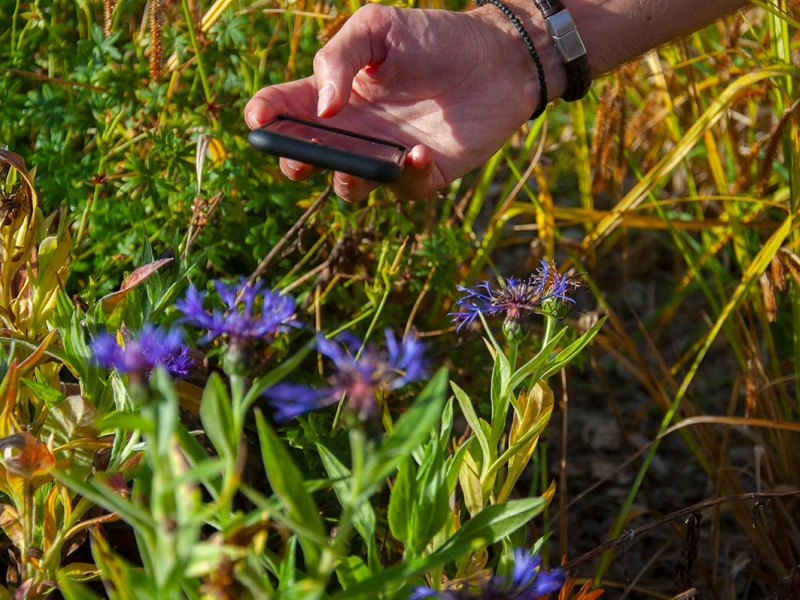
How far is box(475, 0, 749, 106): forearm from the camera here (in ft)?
3.85

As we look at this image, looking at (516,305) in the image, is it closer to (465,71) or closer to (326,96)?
(326,96)

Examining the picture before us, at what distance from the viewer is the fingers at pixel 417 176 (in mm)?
986

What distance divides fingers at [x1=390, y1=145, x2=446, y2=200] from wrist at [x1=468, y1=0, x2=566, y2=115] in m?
0.25

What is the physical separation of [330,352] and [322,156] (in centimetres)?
40

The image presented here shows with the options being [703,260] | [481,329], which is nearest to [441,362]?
[481,329]

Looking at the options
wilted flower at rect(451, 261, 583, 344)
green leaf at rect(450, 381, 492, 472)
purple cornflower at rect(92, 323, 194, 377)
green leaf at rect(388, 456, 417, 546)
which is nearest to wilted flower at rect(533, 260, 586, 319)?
wilted flower at rect(451, 261, 583, 344)

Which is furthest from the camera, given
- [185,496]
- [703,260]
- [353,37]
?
[703,260]

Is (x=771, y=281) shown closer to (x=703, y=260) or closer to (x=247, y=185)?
(x=703, y=260)

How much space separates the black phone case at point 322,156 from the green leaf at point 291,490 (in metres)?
0.40

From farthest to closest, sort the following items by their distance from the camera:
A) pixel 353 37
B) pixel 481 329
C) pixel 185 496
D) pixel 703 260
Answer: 1. pixel 703 260
2. pixel 481 329
3. pixel 353 37
4. pixel 185 496

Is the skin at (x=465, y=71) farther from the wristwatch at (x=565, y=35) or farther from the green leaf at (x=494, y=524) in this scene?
the green leaf at (x=494, y=524)

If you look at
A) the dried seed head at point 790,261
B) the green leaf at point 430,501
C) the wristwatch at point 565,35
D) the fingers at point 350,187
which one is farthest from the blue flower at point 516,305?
the wristwatch at point 565,35

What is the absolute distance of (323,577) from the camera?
0.45 meters

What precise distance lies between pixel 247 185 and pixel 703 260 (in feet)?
2.84
